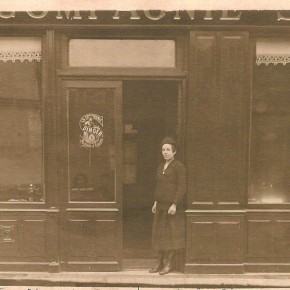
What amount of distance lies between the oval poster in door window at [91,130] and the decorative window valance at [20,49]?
1.13 m

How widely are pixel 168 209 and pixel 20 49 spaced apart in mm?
3176

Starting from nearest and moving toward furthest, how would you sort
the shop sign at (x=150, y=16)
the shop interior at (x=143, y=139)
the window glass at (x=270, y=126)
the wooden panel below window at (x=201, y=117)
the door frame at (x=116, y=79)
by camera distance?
the shop sign at (x=150, y=16), the wooden panel below window at (x=201, y=117), the door frame at (x=116, y=79), the window glass at (x=270, y=126), the shop interior at (x=143, y=139)

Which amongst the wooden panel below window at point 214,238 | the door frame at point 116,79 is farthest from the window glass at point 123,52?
the wooden panel below window at point 214,238

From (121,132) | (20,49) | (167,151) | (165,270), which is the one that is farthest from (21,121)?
(165,270)

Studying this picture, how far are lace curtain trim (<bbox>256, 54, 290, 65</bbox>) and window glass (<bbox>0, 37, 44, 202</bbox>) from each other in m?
3.24

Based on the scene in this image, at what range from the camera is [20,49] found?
25.4 ft

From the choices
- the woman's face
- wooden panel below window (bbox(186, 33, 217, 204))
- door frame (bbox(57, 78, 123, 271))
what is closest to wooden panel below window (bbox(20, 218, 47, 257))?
door frame (bbox(57, 78, 123, 271))

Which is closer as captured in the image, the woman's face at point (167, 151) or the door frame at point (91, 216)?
the woman's face at point (167, 151)

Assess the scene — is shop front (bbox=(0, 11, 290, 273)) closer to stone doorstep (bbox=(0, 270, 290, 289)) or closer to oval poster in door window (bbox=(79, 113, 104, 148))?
oval poster in door window (bbox=(79, 113, 104, 148))

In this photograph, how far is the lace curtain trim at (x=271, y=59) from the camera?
7777 mm

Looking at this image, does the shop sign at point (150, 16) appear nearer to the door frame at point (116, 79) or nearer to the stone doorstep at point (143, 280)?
the door frame at point (116, 79)

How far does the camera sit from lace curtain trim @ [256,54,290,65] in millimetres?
7777

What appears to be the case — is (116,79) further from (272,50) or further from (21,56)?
(272,50)

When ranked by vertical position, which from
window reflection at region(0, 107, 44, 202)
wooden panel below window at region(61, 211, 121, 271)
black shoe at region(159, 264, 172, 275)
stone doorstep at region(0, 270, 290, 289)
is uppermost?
window reflection at region(0, 107, 44, 202)
